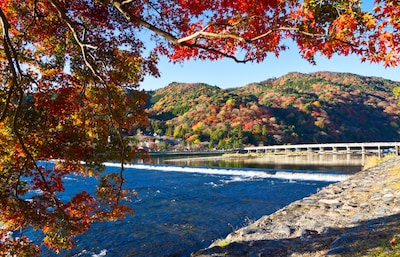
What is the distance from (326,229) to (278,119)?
62399 millimetres

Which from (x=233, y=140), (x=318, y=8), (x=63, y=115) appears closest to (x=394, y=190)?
(x=318, y=8)

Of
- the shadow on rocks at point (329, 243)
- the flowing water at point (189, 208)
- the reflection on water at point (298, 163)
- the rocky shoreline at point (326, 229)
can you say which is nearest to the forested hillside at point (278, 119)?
the reflection on water at point (298, 163)

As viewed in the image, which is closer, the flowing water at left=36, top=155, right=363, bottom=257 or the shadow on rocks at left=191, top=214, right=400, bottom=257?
the shadow on rocks at left=191, top=214, right=400, bottom=257

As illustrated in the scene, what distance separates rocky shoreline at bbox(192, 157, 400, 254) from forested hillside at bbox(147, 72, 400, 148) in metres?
45.4

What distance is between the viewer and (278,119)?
6544cm

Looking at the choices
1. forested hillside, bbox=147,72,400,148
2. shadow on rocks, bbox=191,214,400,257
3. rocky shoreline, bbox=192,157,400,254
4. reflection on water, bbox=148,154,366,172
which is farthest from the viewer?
forested hillside, bbox=147,72,400,148

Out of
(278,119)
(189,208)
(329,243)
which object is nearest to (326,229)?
(329,243)

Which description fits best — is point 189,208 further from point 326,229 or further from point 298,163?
point 298,163

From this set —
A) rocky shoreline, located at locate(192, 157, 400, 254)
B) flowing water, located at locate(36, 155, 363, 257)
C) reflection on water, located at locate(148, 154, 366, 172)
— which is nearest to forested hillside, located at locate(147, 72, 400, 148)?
reflection on water, located at locate(148, 154, 366, 172)

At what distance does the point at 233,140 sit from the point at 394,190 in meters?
46.6

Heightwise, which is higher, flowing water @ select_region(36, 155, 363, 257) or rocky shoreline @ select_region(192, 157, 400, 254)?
rocky shoreline @ select_region(192, 157, 400, 254)

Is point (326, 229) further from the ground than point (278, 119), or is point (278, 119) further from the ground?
point (278, 119)

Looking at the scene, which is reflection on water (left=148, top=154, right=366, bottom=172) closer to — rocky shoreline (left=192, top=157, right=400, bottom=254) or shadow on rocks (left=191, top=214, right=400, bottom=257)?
rocky shoreline (left=192, top=157, right=400, bottom=254)

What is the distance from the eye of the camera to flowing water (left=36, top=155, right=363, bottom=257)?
808cm
